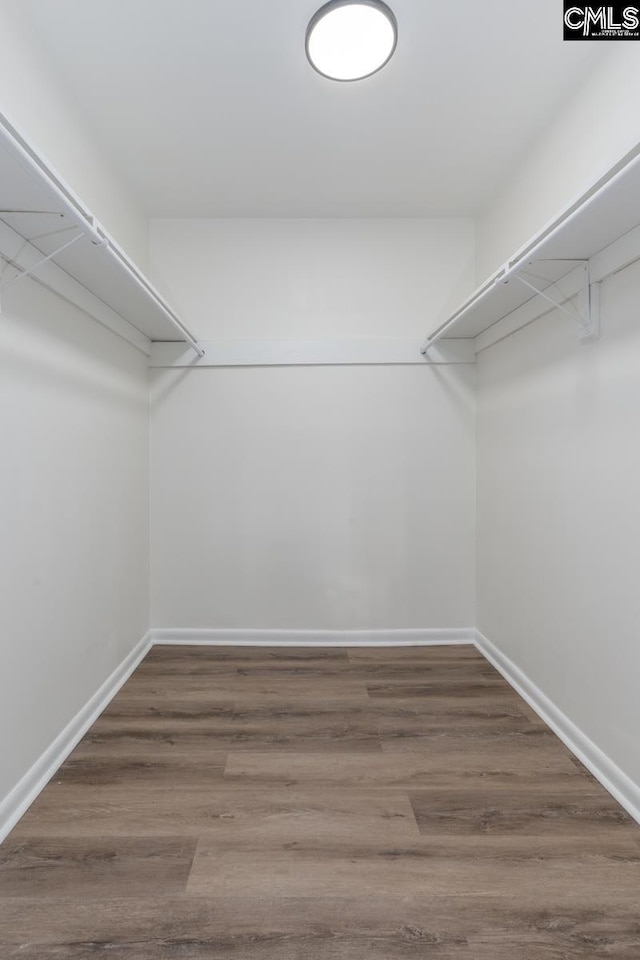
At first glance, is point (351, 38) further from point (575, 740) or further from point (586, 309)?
point (575, 740)

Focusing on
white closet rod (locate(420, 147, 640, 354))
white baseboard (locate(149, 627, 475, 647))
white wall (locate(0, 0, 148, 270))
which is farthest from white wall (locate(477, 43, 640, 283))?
white baseboard (locate(149, 627, 475, 647))

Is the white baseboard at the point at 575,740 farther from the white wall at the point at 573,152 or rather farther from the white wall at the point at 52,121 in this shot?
the white wall at the point at 52,121

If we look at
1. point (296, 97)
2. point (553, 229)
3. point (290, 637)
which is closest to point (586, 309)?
point (553, 229)

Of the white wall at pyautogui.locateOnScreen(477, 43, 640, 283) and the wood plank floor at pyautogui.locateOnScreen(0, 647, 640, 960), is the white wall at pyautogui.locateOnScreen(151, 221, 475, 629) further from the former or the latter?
the wood plank floor at pyautogui.locateOnScreen(0, 647, 640, 960)

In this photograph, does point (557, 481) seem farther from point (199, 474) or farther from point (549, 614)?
point (199, 474)

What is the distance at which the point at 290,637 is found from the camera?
341 centimetres

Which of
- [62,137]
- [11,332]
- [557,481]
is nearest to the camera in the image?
[11,332]

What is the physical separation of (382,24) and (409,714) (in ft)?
9.47

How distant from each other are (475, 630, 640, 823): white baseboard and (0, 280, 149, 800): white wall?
7.13 feet

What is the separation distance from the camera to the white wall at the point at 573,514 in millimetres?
1864

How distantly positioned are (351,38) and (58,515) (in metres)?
2.17

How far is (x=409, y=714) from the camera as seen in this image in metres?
2.48

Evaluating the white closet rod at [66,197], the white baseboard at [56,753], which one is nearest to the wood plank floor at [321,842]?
the white baseboard at [56,753]

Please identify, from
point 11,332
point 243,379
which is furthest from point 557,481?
point 11,332
